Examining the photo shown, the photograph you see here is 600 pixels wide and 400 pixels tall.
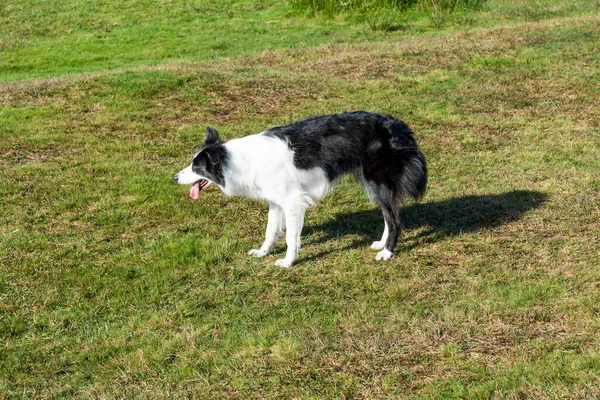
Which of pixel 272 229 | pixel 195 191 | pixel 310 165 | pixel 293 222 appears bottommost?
pixel 272 229

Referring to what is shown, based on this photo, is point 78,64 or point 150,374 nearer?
point 150,374

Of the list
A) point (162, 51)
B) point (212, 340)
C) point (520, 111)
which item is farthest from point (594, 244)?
point (162, 51)

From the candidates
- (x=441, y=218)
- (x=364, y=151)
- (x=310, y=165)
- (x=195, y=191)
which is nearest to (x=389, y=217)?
(x=364, y=151)

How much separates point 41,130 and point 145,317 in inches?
256

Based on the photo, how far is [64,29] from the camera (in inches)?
858

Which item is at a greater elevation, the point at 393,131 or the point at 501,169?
the point at 393,131

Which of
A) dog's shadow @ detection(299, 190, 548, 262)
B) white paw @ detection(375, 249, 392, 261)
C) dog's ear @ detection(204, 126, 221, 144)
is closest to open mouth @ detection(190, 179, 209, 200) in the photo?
dog's ear @ detection(204, 126, 221, 144)

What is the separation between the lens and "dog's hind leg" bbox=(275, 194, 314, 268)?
7.00m

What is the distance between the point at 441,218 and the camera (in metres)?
8.25

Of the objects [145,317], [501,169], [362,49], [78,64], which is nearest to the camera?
[145,317]

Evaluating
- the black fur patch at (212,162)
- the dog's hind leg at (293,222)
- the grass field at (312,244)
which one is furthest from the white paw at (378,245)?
the black fur patch at (212,162)

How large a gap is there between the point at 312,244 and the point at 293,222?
823mm

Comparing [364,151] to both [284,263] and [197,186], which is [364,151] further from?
[197,186]

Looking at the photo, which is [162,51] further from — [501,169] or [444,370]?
[444,370]
